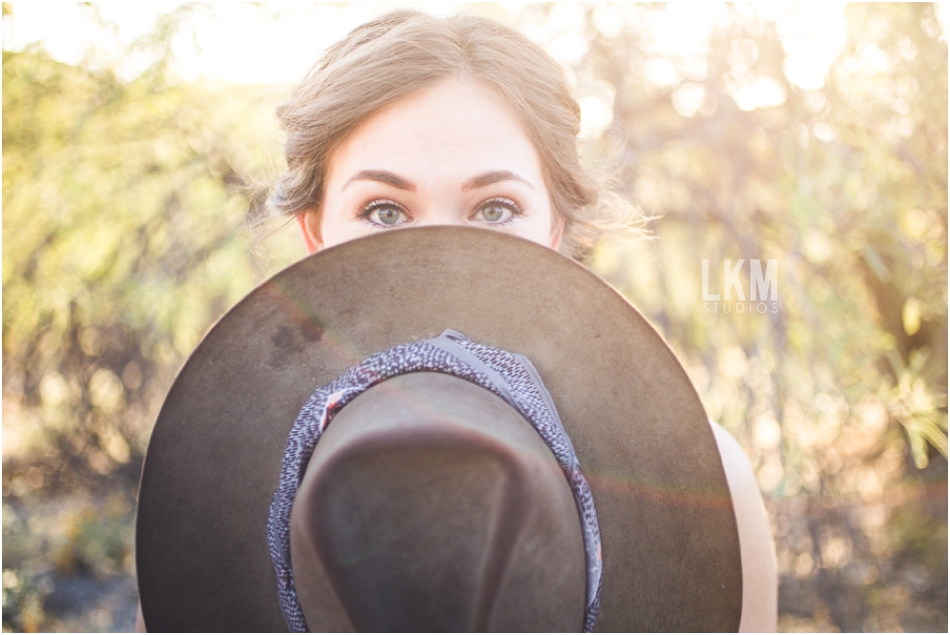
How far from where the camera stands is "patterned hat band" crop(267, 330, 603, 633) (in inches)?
31.0

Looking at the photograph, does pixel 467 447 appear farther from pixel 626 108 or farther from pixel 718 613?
pixel 626 108

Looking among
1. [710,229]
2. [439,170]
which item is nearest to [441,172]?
[439,170]

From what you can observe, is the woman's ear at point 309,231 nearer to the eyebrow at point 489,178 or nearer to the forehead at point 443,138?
the forehead at point 443,138

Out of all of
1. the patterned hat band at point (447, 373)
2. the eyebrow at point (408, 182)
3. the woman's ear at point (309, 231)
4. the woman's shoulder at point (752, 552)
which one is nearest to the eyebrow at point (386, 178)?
the eyebrow at point (408, 182)

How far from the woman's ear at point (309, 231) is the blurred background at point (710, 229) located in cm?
55

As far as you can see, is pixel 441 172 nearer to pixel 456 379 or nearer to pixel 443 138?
pixel 443 138

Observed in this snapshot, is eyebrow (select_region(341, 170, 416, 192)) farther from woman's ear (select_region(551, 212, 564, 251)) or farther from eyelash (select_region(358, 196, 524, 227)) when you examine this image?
woman's ear (select_region(551, 212, 564, 251))

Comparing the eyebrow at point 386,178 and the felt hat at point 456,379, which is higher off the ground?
the eyebrow at point 386,178

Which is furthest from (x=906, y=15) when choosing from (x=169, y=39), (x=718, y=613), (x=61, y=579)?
(x=61, y=579)

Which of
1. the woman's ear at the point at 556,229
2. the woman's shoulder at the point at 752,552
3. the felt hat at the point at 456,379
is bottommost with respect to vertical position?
the woman's shoulder at the point at 752,552

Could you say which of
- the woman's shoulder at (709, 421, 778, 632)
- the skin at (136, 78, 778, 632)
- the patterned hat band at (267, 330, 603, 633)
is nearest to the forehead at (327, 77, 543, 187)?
the skin at (136, 78, 778, 632)

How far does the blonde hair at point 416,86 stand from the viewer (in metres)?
1.26

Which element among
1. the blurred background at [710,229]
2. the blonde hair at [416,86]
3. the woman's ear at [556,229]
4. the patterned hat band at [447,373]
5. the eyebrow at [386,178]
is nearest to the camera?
the patterned hat band at [447,373]

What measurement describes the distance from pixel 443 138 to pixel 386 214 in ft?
0.61
